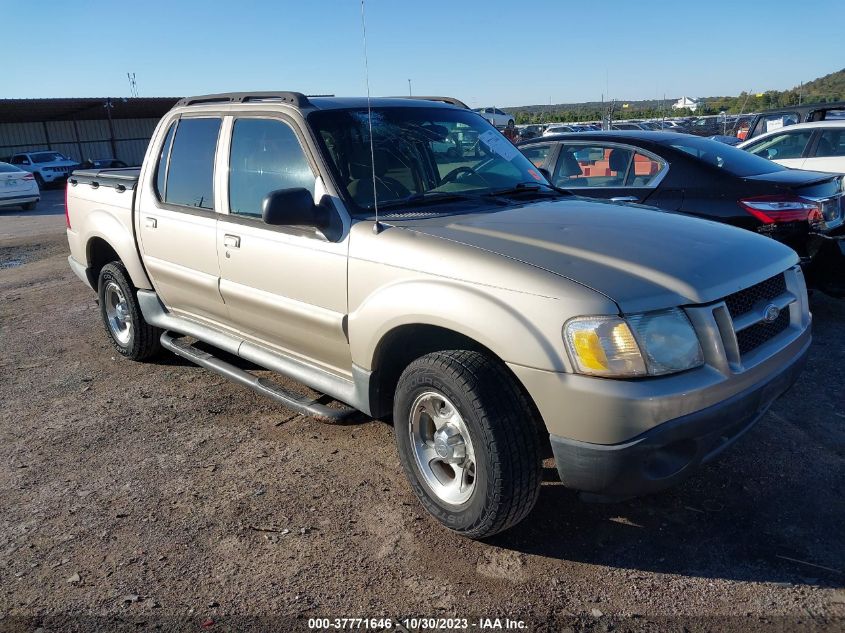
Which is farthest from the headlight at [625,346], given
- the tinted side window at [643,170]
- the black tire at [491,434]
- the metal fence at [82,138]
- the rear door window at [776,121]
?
the metal fence at [82,138]

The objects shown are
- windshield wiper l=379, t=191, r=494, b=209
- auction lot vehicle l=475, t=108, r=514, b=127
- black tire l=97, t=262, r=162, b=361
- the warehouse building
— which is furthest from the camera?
auction lot vehicle l=475, t=108, r=514, b=127

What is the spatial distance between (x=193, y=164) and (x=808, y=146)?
326 inches

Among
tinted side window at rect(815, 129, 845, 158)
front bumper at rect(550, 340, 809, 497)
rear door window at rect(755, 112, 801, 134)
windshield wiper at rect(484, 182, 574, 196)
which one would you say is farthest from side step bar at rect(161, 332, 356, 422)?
rear door window at rect(755, 112, 801, 134)

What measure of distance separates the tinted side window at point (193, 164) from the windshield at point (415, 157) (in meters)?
1.00

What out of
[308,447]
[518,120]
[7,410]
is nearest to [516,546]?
[308,447]

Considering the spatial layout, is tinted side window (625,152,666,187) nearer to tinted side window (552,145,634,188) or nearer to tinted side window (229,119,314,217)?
tinted side window (552,145,634,188)

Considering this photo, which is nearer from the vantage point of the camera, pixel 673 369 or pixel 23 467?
pixel 673 369

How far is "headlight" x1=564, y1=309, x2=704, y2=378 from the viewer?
257 cm

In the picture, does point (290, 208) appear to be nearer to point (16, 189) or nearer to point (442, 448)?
point (442, 448)

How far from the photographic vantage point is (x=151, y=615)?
9.02ft

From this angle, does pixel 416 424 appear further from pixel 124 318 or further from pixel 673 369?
pixel 124 318

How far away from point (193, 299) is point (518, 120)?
66161 millimetres

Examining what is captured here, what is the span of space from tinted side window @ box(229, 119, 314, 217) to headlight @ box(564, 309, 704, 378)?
69.4 inches

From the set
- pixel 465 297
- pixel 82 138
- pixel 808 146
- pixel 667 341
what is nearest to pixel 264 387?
pixel 465 297
